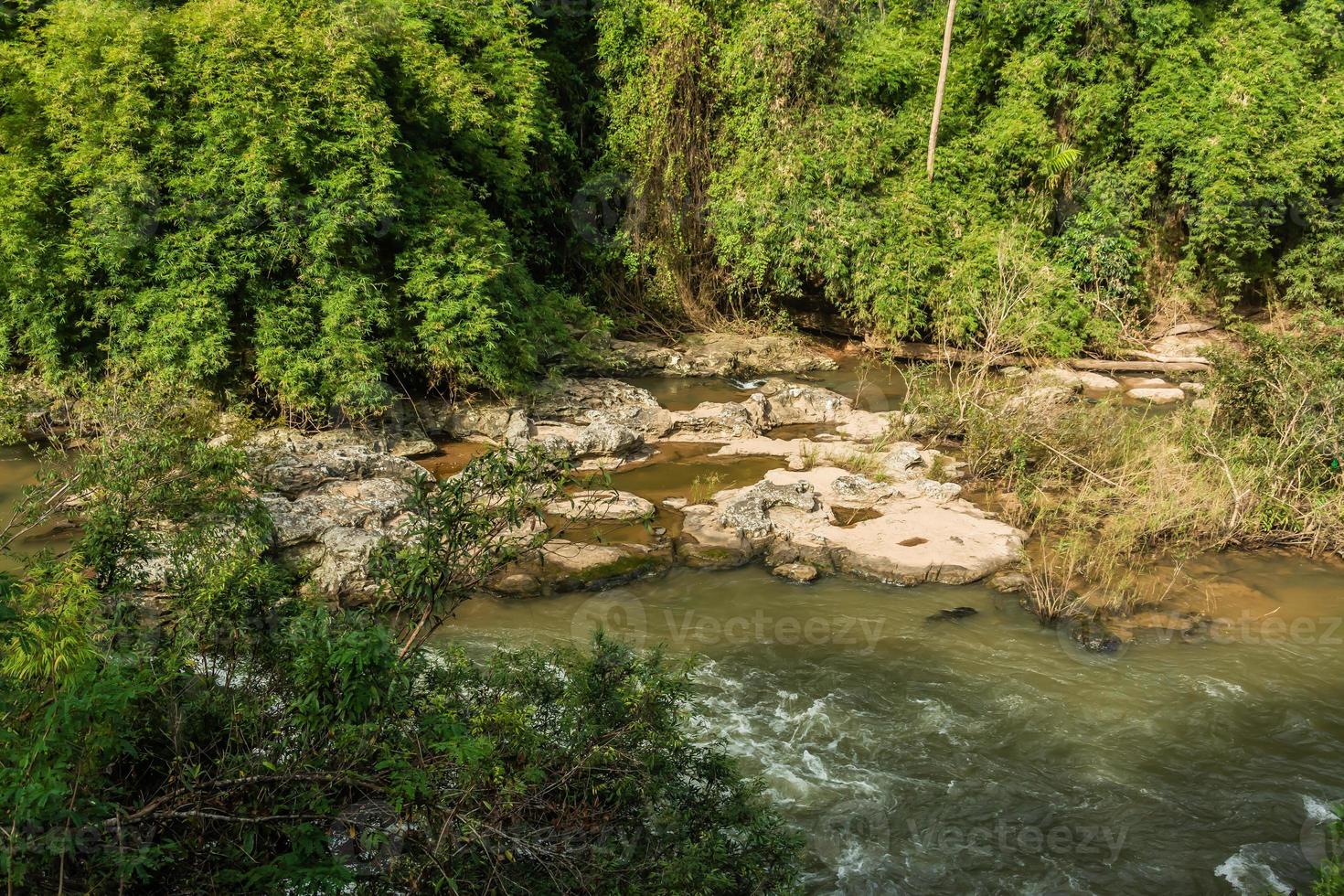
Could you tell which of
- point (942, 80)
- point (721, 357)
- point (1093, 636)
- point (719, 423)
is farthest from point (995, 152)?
point (1093, 636)

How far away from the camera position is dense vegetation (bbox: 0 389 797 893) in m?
3.06

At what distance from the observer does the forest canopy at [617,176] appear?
1097 cm

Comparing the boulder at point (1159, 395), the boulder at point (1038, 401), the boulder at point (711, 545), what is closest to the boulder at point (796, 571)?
the boulder at point (711, 545)

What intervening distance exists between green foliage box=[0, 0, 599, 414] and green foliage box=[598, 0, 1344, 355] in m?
6.25

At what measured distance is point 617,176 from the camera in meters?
17.2

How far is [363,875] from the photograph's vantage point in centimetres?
333

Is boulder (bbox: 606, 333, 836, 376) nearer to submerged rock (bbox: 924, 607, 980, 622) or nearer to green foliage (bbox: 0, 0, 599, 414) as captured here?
green foliage (bbox: 0, 0, 599, 414)

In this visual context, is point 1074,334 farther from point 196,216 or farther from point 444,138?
point 196,216

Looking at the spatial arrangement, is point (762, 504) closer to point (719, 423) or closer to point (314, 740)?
point (719, 423)

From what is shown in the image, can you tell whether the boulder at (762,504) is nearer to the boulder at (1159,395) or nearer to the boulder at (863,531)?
the boulder at (863,531)

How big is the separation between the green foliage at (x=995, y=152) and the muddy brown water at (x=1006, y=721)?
8317 millimetres

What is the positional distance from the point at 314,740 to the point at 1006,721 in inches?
213

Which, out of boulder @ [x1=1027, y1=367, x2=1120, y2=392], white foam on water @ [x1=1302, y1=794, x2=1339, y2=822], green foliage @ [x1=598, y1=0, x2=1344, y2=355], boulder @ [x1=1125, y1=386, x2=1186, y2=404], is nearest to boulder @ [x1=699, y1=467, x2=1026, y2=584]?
white foam on water @ [x1=1302, y1=794, x2=1339, y2=822]

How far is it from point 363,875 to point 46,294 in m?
10.8
